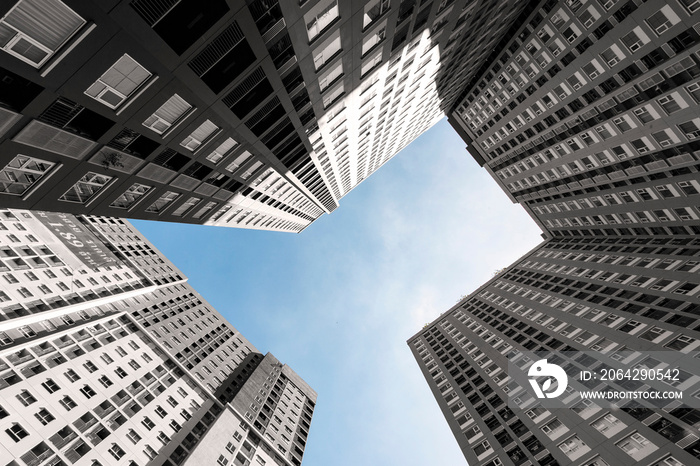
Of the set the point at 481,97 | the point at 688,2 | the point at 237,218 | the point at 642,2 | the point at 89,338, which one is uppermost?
the point at 89,338

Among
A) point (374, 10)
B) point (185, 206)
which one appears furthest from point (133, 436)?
point (374, 10)

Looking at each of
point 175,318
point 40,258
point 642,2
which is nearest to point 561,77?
point 642,2

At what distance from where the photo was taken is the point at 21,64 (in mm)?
10766

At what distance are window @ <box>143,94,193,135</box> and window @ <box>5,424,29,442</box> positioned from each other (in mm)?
43111

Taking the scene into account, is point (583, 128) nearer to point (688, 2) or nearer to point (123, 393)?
point (688, 2)

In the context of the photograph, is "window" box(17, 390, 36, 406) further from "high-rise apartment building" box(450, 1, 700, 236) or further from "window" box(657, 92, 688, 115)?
"window" box(657, 92, 688, 115)

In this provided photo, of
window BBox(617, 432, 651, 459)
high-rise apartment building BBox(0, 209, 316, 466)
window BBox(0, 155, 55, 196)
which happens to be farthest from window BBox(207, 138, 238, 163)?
window BBox(617, 432, 651, 459)

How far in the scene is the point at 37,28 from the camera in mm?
10383

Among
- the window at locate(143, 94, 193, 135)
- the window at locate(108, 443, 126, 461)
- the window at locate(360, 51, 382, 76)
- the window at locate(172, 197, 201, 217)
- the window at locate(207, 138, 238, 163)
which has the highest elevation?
the window at locate(172, 197, 201, 217)

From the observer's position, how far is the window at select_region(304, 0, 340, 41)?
17.2 meters

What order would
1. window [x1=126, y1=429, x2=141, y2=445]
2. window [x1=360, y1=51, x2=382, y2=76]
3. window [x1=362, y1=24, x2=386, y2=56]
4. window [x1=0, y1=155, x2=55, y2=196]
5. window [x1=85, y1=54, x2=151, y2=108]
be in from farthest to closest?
window [x1=126, y1=429, x2=141, y2=445] → window [x1=360, y1=51, x2=382, y2=76] → window [x1=362, y1=24, x2=386, y2=56] → window [x1=0, y1=155, x2=55, y2=196] → window [x1=85, y1=54, x2=151, y2=108]

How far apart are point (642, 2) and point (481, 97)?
3263 centimetres

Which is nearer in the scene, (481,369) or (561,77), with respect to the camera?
(561,77)

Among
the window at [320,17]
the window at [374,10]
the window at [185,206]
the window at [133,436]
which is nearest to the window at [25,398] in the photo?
the window at [133,436]
